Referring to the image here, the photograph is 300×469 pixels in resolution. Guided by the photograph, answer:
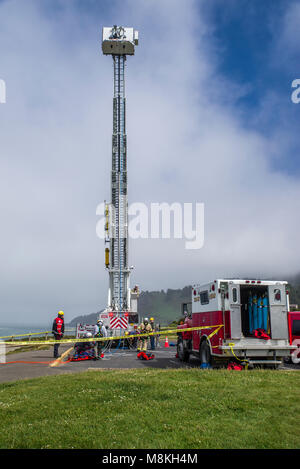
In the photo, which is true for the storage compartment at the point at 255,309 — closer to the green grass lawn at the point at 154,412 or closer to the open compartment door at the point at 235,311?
the open compartment door at the point at 235,311

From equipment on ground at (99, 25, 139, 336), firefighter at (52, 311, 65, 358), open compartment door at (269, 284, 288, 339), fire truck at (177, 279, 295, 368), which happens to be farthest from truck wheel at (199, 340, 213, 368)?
equipment on ground at (99, 25, 139, 336)

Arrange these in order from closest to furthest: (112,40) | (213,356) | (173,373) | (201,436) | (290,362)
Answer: (201,436), (173,373), (213,356), (290,362), (112,40)

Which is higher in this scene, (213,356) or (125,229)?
(125,229)

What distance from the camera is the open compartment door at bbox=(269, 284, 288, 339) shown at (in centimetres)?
1259

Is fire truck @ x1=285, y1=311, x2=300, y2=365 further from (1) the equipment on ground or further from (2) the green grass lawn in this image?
(1) the equipment on ground

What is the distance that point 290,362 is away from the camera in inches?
637

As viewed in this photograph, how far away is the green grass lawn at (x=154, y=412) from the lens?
557cm

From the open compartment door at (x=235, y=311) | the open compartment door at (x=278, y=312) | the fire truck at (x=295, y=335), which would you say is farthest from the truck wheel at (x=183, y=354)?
the open compartment door at (x=278, y=312)

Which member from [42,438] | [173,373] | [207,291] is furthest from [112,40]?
[42,438]

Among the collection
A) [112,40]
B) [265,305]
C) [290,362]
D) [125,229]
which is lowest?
[290,362]

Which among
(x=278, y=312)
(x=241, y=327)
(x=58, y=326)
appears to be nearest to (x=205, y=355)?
(x=241, y=327)

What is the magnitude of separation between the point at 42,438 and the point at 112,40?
5362cm
